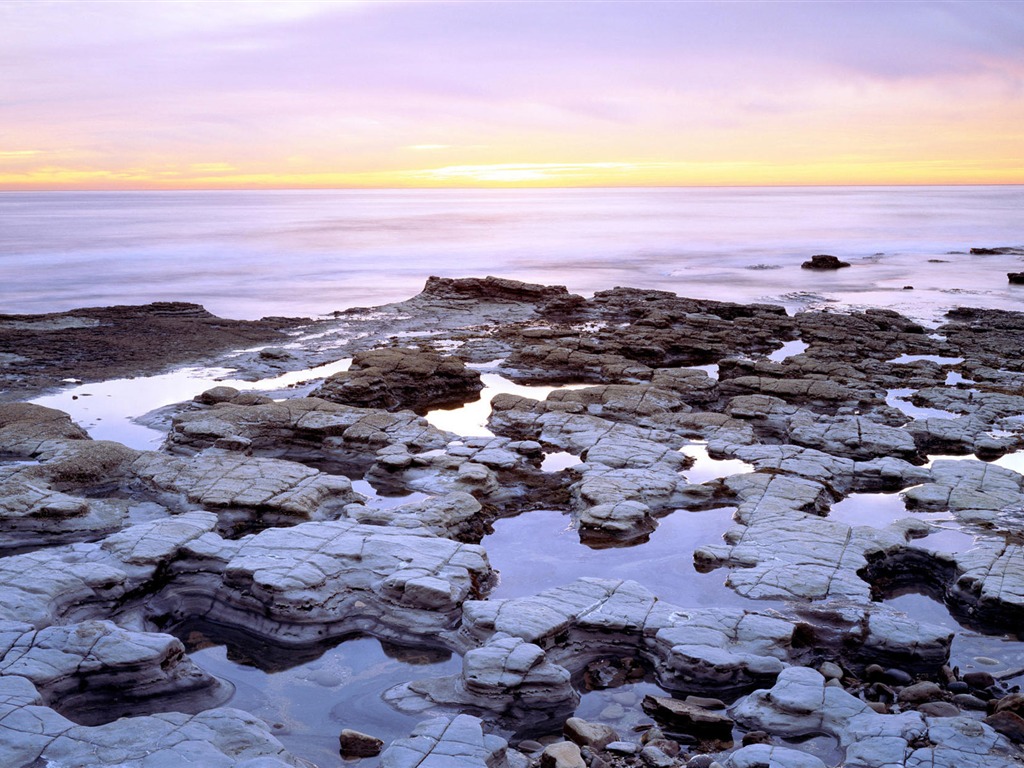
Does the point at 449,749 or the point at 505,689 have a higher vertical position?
the point at 449,749

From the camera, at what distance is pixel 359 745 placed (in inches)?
237

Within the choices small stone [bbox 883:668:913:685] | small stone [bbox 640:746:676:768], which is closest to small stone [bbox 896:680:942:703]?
small stone [bbox 883:668:913:685]

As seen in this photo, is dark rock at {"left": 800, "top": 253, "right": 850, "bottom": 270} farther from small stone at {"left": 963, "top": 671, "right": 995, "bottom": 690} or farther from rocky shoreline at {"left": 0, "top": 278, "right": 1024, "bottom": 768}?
small stone at {"left": 963, "top": 671, "right": 995, "bottom": 690}

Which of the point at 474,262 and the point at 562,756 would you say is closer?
the point at 562,756

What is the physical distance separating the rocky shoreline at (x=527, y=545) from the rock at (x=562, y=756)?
0.11 ft

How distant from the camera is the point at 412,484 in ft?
36.4

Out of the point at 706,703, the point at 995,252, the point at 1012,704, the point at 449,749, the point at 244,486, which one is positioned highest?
the point at 995,252

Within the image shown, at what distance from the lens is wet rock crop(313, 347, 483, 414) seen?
15.1m

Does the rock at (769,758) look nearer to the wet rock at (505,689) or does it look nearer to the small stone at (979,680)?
the wet rock at (505,689)

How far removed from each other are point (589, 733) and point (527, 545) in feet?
12.0

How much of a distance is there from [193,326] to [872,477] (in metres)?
17.0

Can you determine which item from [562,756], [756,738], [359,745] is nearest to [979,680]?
[756,738]

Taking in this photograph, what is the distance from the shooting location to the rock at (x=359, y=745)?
600 cm

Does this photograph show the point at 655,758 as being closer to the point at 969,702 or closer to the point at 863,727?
the point at 863,727
